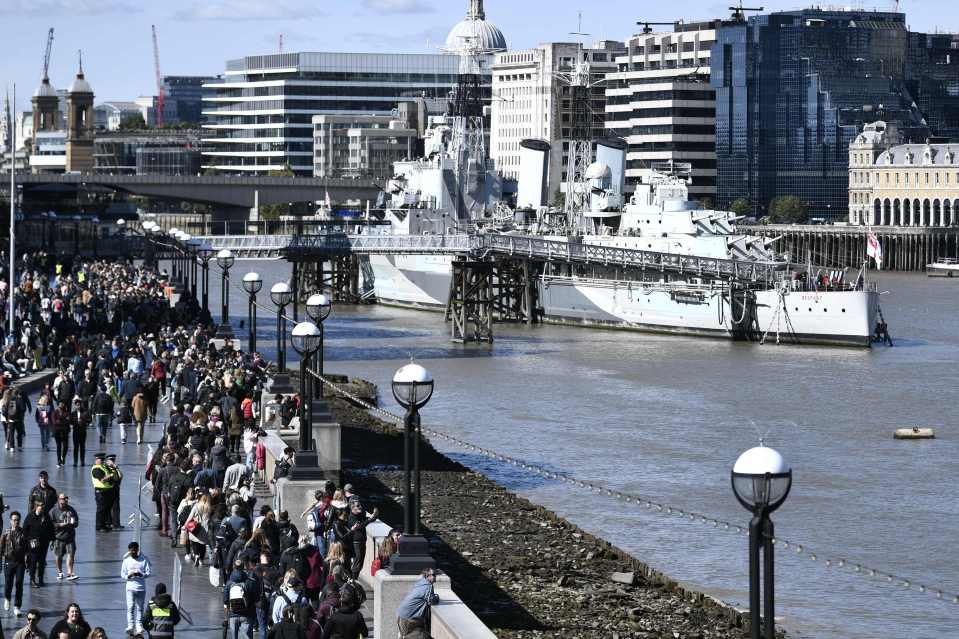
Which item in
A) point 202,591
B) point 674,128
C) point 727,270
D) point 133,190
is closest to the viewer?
point 202,591

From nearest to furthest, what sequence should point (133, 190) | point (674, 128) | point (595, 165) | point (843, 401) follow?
point (843, 401) → point (595, 165) → point (133, 190) → point (674, 128)

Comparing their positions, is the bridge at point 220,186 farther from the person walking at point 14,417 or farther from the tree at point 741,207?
the person walking at point 14,417

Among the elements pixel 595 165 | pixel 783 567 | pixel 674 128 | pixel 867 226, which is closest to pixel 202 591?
pixel 783 567

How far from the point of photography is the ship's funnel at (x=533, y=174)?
101 meters

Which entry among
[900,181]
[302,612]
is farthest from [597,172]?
[900,181]

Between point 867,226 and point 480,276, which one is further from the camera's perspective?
point 867,226

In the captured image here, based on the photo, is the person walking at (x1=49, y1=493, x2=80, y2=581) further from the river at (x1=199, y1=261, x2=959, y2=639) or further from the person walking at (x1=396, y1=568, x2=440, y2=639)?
the river at (x1=199, y1=261, x2=959, y2=639)

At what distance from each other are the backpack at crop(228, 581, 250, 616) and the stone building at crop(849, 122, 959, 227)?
143 meters

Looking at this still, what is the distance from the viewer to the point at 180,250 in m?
78.4

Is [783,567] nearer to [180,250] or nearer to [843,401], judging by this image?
[843,401]

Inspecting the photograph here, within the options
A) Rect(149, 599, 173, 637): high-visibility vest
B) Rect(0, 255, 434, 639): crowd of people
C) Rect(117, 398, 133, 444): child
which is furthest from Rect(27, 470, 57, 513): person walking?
Rect(117, 398, 133, 444): child

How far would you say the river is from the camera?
94.0 ft

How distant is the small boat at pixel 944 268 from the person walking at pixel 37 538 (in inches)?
4602

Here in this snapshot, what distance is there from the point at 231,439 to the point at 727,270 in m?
48.3
